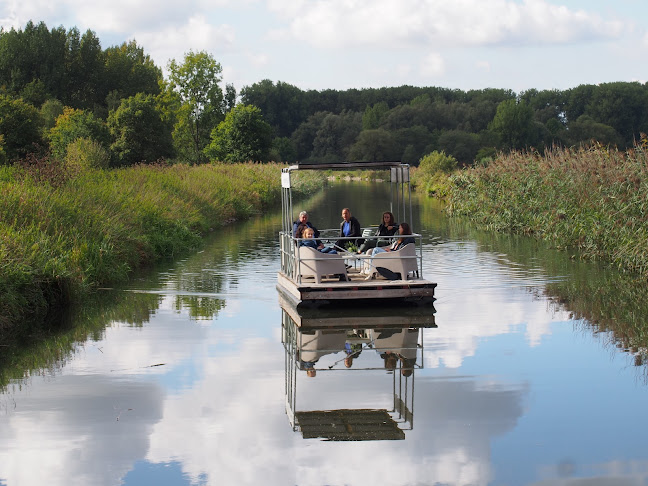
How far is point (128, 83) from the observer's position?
105 metres

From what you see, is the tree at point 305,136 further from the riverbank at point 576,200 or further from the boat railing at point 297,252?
the boat railing at point 297,252

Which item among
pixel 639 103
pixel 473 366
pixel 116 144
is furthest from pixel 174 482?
pixel 639 103

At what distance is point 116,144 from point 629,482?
168ft

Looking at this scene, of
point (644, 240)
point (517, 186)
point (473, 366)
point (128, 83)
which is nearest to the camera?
point (473, 366)

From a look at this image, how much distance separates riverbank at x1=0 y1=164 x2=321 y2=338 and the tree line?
21.1 ft

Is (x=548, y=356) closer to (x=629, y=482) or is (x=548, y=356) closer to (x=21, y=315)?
(x=629, y=482)

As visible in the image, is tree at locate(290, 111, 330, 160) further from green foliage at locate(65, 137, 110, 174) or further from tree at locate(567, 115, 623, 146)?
green foliage at locate(65, 137, 110, 174)

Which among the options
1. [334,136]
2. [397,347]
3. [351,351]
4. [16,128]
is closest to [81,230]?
[351,351]

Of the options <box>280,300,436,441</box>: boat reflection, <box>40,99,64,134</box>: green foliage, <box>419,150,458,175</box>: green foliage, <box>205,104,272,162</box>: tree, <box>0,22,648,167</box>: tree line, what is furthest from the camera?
<box>205,104,272,162</box>: tree

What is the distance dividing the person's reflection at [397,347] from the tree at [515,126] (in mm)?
115385

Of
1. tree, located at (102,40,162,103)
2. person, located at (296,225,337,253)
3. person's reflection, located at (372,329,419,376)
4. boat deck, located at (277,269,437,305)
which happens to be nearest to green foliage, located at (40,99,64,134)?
tree, located at (102,40,162,103)

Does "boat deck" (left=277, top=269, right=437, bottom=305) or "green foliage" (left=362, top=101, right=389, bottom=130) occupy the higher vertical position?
"green foliage" (left=362, top=101, right=389, bottom=130)

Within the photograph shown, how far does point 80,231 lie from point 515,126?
114 m

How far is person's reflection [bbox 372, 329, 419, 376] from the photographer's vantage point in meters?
11.8
